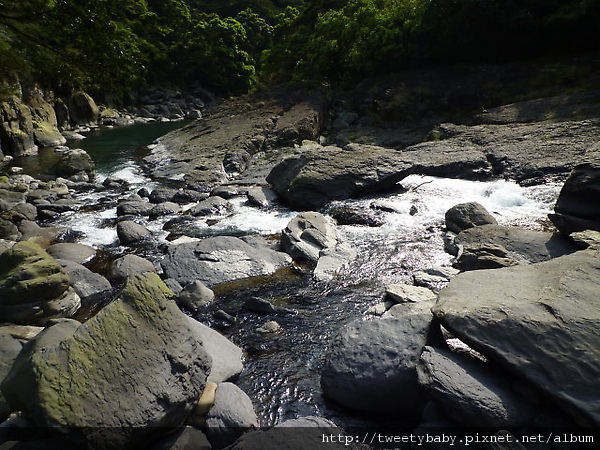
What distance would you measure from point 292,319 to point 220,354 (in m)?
1.65

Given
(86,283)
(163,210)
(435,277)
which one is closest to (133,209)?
(163,210)

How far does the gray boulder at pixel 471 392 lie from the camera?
371cm

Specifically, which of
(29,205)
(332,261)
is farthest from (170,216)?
(332,261)

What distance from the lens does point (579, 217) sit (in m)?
7.88

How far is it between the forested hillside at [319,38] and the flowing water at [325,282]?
15.7 ft

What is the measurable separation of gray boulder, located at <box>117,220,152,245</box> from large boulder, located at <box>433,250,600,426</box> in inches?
330

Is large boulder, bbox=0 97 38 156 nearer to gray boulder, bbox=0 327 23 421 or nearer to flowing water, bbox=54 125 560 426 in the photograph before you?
flowing water, bbox=54 125 560 426

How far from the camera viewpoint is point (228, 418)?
4199 millimetres

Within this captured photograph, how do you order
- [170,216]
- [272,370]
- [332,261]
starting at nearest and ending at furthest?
[272,370]
[332,261]
[170,216]

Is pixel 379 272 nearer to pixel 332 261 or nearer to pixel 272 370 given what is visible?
pixel 332 261

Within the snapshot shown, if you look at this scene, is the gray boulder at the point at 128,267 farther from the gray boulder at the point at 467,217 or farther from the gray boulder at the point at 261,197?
the gray boulder at the point at 467,217

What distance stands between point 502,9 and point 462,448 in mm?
24678

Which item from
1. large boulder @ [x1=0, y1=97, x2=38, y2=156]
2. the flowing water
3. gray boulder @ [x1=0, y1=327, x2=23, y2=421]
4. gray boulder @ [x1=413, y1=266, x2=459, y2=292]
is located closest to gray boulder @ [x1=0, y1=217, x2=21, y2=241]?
the flowing water

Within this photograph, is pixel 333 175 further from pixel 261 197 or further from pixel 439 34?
pixel 439 34
